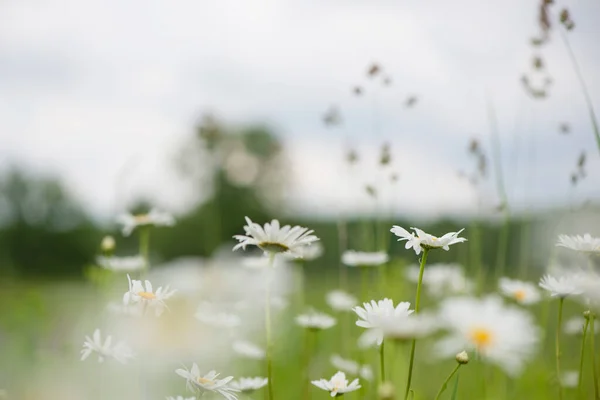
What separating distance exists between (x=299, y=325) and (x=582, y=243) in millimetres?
873

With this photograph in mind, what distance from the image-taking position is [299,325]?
1592mm

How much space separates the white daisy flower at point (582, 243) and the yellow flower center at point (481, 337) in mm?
365

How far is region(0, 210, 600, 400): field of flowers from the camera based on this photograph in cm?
76

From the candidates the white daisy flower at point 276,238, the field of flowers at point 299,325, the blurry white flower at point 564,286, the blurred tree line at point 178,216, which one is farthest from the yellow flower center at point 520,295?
the blurred tree line at point 178,216

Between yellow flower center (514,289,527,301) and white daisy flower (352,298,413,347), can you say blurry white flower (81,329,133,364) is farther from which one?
yellow flower center (514,289,527,301)

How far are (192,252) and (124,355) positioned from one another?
12.5 m

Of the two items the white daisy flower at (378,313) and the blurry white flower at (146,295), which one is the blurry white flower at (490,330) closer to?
the white daisy flower at (378,313)

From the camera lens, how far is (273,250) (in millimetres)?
855

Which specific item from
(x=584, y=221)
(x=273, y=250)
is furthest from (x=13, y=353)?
(x=584, y=221)

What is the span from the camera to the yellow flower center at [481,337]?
0.58 m

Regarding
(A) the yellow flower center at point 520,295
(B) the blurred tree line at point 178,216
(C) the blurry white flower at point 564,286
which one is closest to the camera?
(C) the blurry white flower at point 564,286

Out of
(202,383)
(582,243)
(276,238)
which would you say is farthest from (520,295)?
(202,383)

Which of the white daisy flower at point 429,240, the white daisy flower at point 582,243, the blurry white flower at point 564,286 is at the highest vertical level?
the white daisy flower at point 429,240

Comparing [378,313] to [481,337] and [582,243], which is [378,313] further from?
[582,243]
